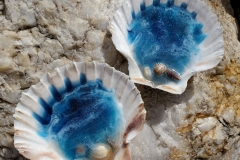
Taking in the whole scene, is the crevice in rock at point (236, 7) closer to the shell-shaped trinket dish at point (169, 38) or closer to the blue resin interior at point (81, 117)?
the shell-shaped trinket dish at point (169, 38)

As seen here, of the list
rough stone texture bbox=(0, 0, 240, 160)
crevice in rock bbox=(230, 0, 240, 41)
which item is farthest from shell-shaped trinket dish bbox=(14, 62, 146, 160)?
crevice in rock bbox=(230, 0, 240, 41)

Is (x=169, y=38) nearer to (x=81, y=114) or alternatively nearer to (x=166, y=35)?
(x=166, y=35)

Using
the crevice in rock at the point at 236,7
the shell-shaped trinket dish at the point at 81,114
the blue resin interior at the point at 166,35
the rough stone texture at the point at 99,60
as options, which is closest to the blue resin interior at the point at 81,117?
the shell-shaped trinket dish at the point at 81,114

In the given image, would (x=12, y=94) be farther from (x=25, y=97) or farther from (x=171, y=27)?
(x=171, y=27)

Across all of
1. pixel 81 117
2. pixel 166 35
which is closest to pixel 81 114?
pixel 81 117

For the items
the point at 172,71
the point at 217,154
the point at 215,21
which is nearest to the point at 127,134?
the point at 172,71
